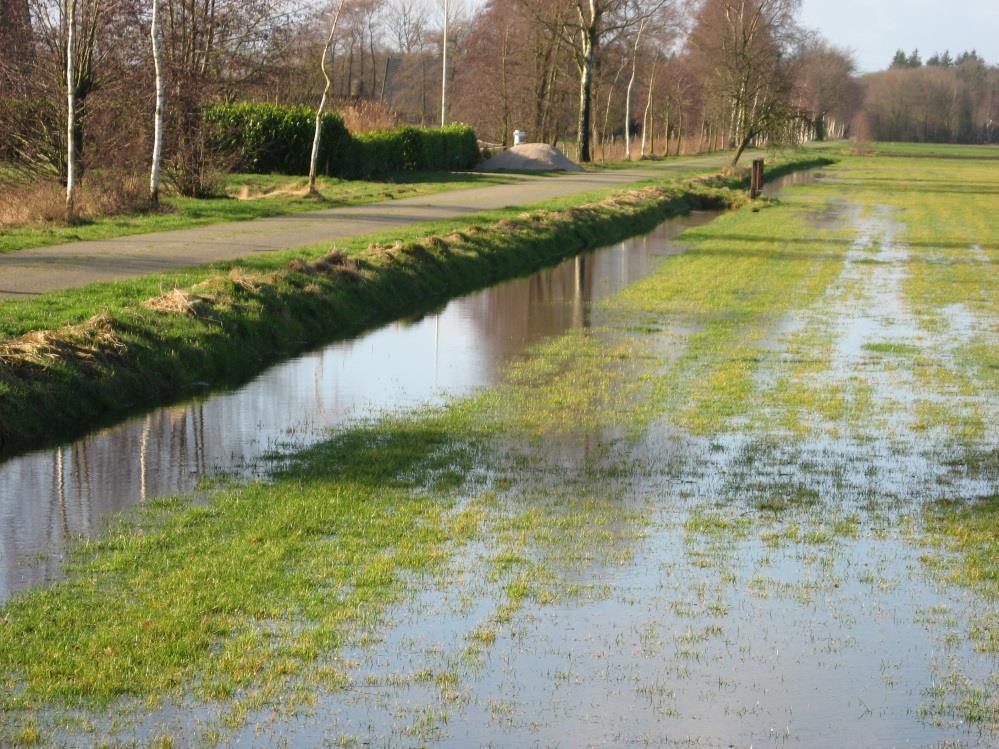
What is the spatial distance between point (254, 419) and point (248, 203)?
59.8ft

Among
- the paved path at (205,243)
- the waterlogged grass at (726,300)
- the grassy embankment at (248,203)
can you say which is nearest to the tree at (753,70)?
the grassy embankment at (248,203)

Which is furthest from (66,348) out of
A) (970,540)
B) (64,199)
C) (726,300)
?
(64,199)

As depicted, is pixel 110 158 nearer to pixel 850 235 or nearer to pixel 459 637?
pixel 850 235

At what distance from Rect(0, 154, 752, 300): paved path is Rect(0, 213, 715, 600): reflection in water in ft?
10.3

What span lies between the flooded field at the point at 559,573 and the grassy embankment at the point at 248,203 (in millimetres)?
8217

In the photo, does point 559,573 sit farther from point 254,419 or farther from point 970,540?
point 254,419

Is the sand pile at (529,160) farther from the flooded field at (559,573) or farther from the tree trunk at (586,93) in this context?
the flooded field at (559,573)

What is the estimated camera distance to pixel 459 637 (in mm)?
6586

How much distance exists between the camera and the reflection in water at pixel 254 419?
838 cm

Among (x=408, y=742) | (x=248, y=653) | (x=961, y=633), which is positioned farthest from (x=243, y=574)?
(x=961, y=633)

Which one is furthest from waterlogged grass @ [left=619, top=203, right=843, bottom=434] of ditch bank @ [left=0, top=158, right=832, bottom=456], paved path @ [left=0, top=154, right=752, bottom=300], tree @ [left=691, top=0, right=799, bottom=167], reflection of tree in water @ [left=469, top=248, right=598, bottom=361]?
tree @ [left=691, top=0, right=799, bottom=167]

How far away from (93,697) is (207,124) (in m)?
27.6

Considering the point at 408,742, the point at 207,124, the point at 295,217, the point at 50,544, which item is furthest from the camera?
the point at 207,124

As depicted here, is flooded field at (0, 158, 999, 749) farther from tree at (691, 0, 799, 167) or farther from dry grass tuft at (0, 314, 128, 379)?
tree at (691, 0, 799, 167)
